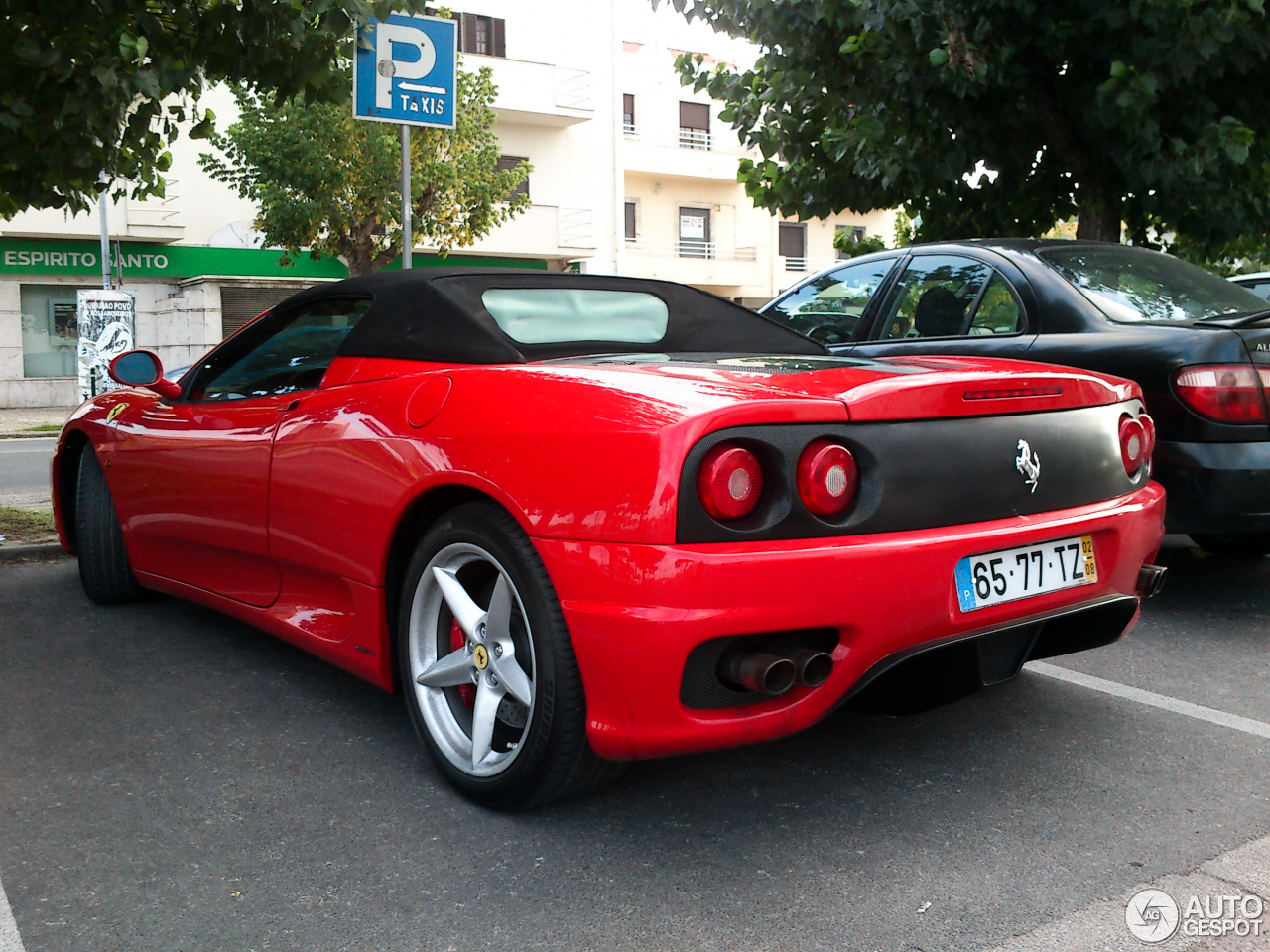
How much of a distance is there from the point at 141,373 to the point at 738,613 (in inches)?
113

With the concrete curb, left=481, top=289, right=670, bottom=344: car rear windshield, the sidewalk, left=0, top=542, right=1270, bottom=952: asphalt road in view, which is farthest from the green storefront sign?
left=0, top=542, right=1270, bottom=952: asphalt road

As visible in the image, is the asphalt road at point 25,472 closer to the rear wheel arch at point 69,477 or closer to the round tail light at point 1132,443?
the rear wheel arch at point 69,477

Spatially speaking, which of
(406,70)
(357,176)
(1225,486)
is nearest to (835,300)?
(1225,486)

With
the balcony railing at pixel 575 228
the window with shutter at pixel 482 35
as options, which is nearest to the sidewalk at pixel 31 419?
the balcony railing at pixel 575 228

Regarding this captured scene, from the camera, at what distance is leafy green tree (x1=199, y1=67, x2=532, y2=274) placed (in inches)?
858

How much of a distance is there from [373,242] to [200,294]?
528 centimetres

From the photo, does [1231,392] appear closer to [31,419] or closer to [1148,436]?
[1148,436]

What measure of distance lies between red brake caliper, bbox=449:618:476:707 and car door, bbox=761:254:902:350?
3.32 m

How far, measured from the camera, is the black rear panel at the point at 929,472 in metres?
2.37

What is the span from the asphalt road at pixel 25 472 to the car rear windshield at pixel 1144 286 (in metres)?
6.47

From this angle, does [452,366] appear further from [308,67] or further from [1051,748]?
[308,67]

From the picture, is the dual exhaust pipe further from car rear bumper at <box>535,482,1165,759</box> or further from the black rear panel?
the black rear panel

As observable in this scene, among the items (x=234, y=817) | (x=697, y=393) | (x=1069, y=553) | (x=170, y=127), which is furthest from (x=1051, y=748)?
(x=170, y=127)

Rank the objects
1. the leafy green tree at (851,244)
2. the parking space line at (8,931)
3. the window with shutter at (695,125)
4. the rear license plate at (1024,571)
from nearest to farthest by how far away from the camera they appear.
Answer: the parking space line at (8,931) < the rear license plate at (1024,571) < the leafy green tree at (851,244) < the window with shutter at (695,125)
